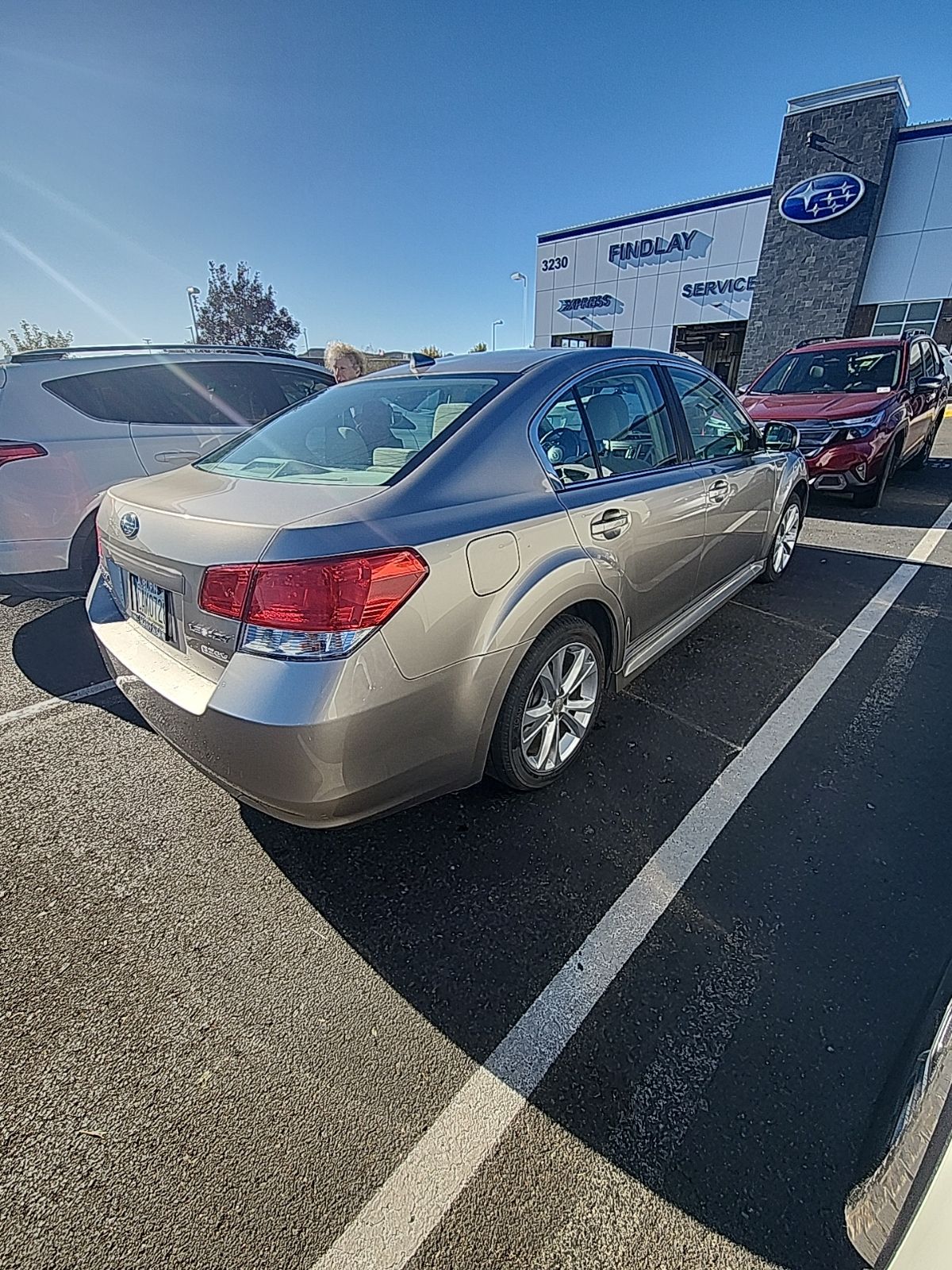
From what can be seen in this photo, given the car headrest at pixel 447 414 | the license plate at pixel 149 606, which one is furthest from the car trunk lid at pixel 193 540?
the car headrest at pixel 447 414

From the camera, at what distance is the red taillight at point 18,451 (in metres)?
3.56

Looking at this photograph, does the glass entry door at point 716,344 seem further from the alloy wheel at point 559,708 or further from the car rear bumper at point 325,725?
the car rear bumper at point 325,725

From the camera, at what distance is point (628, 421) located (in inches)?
114

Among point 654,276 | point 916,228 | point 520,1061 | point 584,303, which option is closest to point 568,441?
point 520,1061

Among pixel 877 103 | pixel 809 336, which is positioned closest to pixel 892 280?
pixel 809 336

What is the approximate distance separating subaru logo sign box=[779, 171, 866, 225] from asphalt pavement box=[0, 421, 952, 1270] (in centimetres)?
2187

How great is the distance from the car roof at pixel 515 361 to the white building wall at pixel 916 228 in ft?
70.4

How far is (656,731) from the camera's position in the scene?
118 inches

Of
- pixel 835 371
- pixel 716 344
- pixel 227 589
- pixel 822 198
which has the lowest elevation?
pixel 227 589

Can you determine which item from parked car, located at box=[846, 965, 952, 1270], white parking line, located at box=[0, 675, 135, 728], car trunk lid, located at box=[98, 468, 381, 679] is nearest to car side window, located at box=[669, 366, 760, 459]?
car trunk lid, located at box=[98, 468, 381, 679]

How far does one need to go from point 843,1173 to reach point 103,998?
1969mm

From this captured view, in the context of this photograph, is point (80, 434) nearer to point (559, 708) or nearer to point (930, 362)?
point (559, 708)

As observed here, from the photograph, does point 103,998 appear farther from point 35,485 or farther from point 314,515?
point 35,485

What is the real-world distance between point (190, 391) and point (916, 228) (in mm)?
22465
